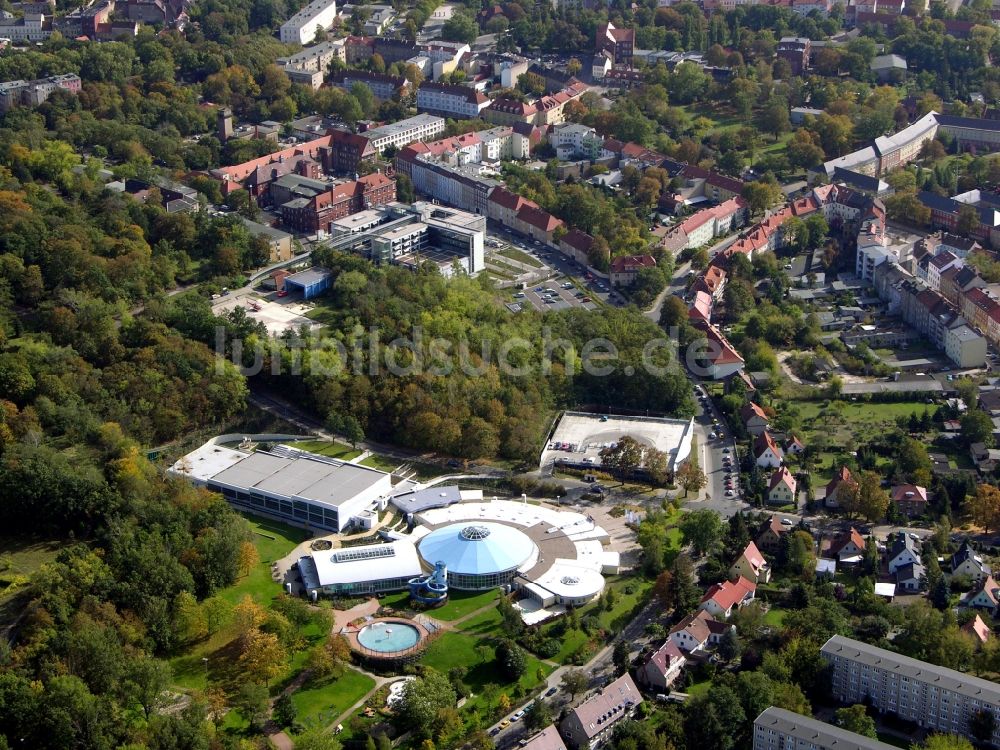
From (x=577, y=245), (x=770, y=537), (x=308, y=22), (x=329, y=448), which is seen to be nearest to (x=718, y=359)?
(x=770, y=537)

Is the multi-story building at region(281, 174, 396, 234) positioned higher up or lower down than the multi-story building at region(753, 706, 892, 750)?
higher up

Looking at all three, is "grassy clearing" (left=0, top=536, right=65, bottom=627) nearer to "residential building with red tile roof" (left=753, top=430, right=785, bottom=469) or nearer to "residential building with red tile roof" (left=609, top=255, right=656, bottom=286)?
"residential building with red tile roof" (left=753, top=430, right=785, bottom=469)

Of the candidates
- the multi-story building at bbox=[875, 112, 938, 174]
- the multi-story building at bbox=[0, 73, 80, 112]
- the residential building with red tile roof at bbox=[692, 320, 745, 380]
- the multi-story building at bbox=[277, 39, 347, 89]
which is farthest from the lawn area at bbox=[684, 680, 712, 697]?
the multi-story building at bbox=[277, 39, 347, 89]

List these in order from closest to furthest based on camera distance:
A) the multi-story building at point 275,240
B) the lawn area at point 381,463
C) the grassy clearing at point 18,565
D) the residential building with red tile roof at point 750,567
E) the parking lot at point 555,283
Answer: the grassy clearing at point 18,565
the residential building with red tile roof at point 750,567
the lawn area at point 381,463
the parking lot at point 555,283
the multi-story building at point 275,240

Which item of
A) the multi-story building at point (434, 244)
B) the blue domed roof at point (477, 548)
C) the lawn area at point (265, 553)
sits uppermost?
the multi-story building at point (434, 244)

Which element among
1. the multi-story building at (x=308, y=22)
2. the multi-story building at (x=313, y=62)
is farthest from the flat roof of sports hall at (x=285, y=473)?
the multi-story building at (x=308, y=22)

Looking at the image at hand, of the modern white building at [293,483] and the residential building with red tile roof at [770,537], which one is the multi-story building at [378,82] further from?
the residential building with red tile roof at [770,537]
